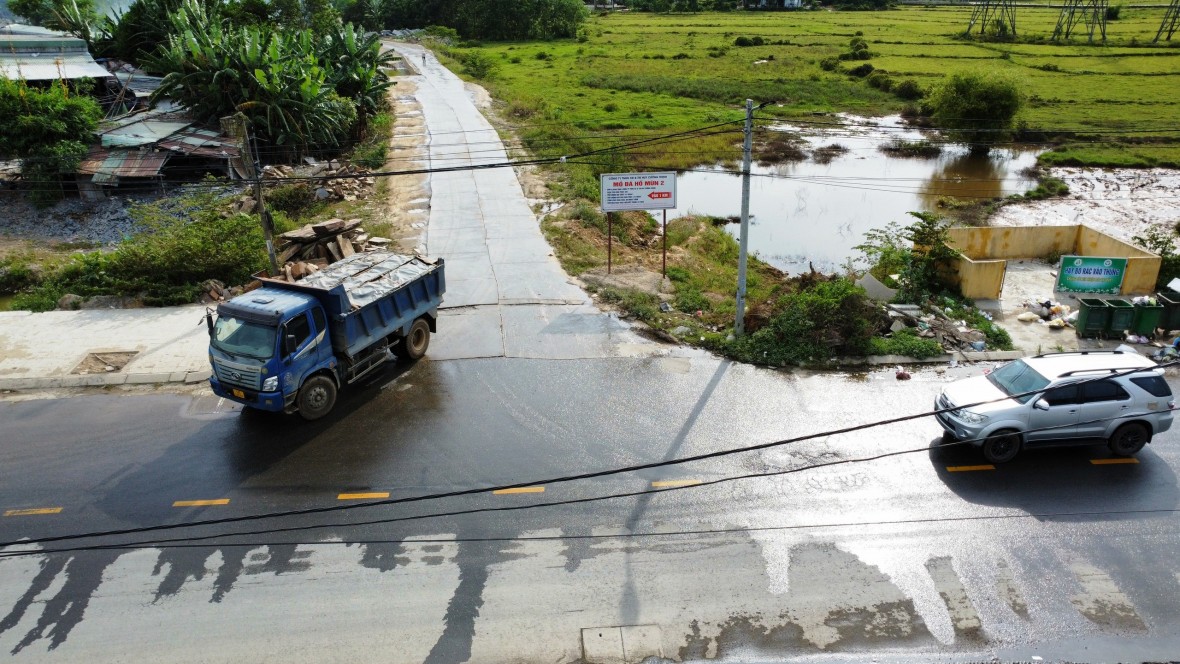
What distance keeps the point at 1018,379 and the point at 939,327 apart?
5077mm

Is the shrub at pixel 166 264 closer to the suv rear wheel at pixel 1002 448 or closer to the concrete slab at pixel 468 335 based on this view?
the concrete slab at pixel 468 335

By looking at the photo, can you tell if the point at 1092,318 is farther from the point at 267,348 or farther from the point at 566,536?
the point at 267,348

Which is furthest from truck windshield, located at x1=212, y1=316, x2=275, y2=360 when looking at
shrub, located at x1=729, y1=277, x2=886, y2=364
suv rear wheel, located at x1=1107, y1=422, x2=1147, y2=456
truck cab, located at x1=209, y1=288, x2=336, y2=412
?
suv rear wheel, located at x1=1107, y1=422, x2=1147, y2=456

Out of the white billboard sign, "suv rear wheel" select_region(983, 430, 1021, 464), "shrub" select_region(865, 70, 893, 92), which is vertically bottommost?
"suv rear wheel" select_region(983, 430, 1021, 464)

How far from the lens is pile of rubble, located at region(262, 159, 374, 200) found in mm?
27906

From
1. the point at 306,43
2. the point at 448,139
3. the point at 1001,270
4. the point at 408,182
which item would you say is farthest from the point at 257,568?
the point at 306,43

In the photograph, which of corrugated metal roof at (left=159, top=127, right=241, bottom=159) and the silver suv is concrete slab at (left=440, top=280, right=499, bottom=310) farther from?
corrugated metal roof at (left=159, top=127, right=241, bottom=159)

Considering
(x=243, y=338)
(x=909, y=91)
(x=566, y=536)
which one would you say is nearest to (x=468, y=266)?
(x=243, y=338)

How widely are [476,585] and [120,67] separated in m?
40.7

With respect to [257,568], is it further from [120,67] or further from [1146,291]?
[120,67]

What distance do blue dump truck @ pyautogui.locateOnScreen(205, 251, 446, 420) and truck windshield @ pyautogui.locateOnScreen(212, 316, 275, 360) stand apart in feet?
0.06

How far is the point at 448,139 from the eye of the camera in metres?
35.9

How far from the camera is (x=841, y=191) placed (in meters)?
35.7

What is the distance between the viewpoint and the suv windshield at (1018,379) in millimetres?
12758
